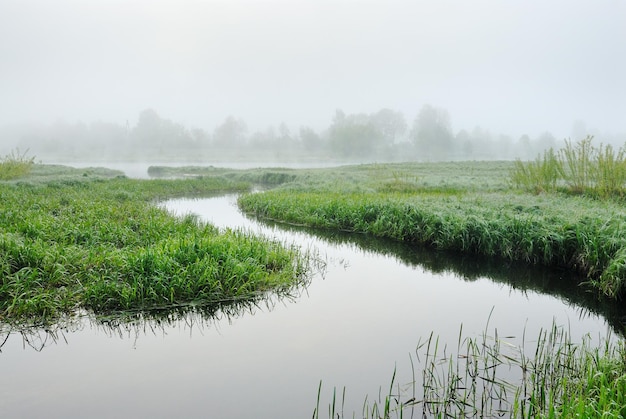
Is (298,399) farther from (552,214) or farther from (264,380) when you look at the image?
(552,214)

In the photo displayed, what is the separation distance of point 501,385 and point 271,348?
320cm

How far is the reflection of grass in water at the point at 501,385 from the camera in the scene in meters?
4.58

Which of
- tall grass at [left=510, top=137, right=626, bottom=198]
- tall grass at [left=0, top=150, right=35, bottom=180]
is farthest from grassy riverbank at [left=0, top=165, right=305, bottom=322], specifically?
→ tall grass at [left=0, top=150, right=35, bottom=180]

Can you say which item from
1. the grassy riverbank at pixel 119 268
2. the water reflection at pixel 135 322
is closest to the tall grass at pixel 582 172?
the grassy riverbank at pixel 119 268

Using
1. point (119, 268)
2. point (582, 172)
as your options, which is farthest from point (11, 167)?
point (582, 172)

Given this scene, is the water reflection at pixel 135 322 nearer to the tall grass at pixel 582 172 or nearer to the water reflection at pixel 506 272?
the water reflection at pixel 506 272

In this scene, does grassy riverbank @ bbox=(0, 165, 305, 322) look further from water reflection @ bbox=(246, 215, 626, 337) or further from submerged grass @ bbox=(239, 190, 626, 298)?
submerged grass @ bbox=(239, 190, 626, 298)

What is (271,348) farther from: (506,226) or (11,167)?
(11,167)

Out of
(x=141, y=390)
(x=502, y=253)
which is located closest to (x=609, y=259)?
(x=502, y=253)

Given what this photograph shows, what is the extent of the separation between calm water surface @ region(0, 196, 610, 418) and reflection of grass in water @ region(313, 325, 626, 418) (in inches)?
13.2

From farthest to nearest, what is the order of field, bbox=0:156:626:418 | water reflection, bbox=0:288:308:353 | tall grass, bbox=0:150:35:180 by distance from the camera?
1. tall grass, bbox=0:150:35:180
2. water reflection, bbox=0:288:308:353
3. field, bbox=0:156:626:418

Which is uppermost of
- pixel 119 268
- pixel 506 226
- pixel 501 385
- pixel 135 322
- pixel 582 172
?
pixel 582 172

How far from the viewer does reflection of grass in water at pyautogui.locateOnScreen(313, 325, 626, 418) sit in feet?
15.0

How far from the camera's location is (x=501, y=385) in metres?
5.30
